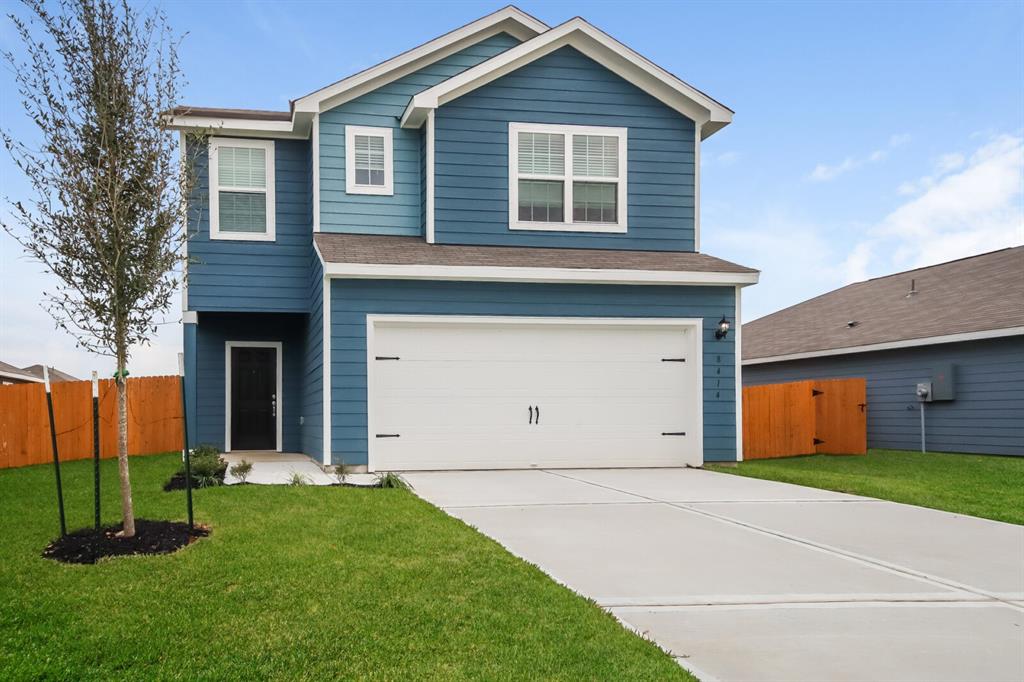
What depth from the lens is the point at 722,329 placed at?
524 inches

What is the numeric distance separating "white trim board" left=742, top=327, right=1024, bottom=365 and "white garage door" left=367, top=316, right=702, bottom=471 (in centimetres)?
698

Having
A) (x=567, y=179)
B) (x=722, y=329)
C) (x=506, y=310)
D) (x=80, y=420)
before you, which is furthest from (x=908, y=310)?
(x=80, y=420)

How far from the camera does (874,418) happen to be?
20.1 meters

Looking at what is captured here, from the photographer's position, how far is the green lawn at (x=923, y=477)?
985cm

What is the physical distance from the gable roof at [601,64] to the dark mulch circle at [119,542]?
330 inches

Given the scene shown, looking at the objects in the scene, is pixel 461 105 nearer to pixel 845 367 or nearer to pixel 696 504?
pixel 696 504

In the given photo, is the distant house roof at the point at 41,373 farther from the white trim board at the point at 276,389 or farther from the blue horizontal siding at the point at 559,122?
the blue horizontal siding at the point at 559,122

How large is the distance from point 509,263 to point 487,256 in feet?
1.73

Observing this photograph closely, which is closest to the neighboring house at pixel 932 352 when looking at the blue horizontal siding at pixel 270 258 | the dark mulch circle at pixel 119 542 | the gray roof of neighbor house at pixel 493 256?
the gray roof of neighbor house at pixel 493 256

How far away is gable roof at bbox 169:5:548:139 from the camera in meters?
14.1

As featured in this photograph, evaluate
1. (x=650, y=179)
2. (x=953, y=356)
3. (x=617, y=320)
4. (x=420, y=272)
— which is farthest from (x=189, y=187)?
(x=953, y=356)

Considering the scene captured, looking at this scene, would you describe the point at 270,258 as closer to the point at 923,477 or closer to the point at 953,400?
the point at 923,477

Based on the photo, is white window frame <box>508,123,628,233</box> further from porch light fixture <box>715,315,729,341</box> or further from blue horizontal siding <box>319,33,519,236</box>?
porch light fixture <box>715,315,729,341</box>

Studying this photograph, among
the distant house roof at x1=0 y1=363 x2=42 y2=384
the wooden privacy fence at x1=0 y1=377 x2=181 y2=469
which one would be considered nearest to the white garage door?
the wooden privacy fence at x1=0 y1=377 x2=181 y2=469
